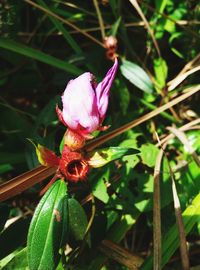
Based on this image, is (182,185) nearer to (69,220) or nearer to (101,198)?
(101,198)

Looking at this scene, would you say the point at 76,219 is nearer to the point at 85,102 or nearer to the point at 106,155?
the point at 106,155

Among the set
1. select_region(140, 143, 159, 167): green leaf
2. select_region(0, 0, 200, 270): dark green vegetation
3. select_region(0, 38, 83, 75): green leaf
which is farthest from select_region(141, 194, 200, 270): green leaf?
select_region(0, 38, 83, 75): green leaf

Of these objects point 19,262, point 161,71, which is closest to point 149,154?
point 161,71

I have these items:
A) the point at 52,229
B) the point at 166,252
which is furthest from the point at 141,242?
the point at 52,229

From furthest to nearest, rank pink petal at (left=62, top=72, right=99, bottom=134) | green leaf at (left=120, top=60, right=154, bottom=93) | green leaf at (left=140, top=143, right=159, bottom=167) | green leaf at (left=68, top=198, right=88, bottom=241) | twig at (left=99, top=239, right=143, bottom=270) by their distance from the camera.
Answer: green leaf at (left=120, top=60, right=154, bottom=93)
green leaf at (left=140, top=143, right=159, bottom=167)
twig at (left=99, top=239, right=143, bottom=270)
green leaf at (left=68, top=198, right=88, bottom=241)
pink petal at (left=62, top=72, right=99, bottom=134)

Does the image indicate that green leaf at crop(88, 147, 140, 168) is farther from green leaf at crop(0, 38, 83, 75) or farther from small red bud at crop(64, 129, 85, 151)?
green leaf at crop(0, 38, 83, 75)

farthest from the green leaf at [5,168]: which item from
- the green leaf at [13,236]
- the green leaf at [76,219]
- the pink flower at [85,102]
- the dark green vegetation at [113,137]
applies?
the pink flower at [85,102]

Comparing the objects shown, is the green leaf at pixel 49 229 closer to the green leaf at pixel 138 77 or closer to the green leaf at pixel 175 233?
the green leaf at pixel 175 233
